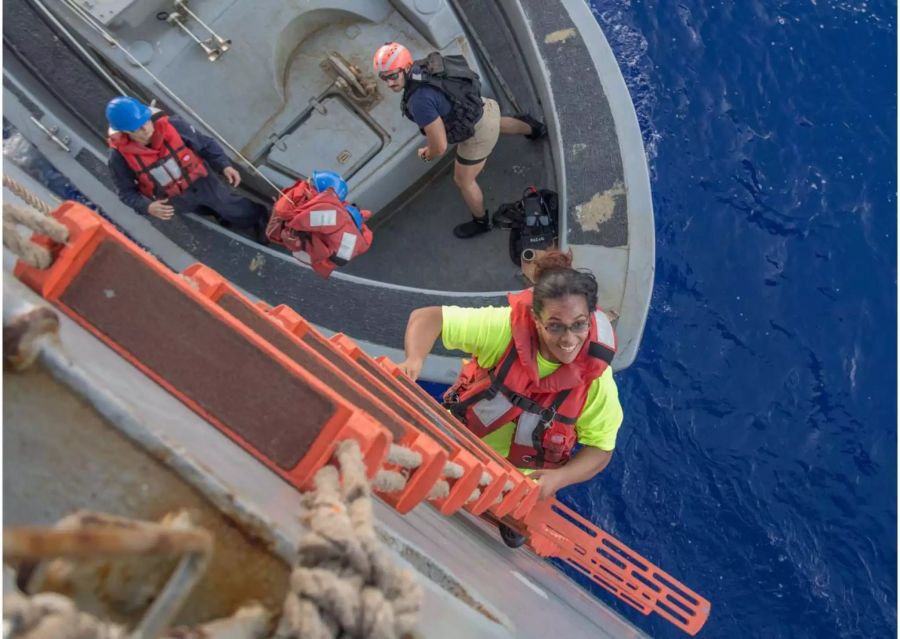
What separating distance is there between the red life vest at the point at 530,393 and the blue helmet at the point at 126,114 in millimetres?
2190

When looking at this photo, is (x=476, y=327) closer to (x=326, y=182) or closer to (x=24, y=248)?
(x=326, y=182)

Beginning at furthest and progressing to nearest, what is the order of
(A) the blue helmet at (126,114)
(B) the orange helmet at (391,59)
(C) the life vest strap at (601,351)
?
1. (B) the orange helmet at (391,59)
2. (A) the blue helmet at (126,114)
3. (C) the life vest strap at (601,351)

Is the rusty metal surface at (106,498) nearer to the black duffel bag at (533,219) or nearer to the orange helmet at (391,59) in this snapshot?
the orange helmet at (391,59)

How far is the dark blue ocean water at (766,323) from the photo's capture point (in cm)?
517

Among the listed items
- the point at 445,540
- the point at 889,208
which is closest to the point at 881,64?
the point at 889,208

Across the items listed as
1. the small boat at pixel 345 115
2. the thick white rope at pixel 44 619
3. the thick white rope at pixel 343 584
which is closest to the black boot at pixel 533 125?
the small boat at pixel 345 115

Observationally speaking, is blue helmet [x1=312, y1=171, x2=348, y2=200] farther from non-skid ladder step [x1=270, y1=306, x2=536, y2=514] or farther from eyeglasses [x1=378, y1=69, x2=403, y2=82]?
non-skid ladder step [x1=270, y1=306, x2=536, y2=514]

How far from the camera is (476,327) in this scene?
10.9 ft

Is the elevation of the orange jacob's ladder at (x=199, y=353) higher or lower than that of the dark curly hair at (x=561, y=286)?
lower

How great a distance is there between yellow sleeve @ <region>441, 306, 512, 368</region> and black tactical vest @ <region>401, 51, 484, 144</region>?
1708 millimetres

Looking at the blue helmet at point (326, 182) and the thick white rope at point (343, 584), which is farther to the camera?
the blue helmet at point (326, 182)

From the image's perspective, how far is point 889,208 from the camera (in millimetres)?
5625

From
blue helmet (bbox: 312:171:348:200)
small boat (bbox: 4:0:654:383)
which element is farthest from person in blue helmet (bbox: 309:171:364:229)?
small boat (bbox: 4:0:654:383)

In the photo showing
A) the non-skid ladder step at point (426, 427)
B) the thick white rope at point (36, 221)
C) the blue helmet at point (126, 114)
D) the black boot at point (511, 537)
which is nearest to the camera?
the thick white rope at point (36, 221)
